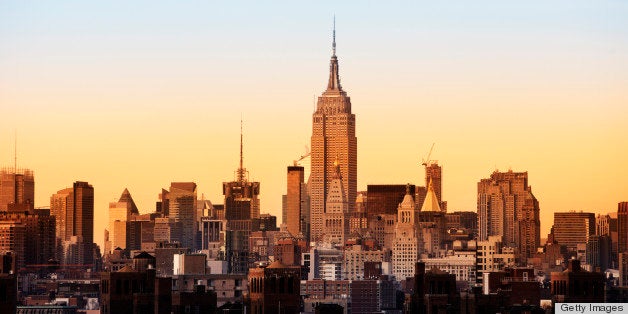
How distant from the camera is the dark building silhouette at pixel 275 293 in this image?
12794 centimetres

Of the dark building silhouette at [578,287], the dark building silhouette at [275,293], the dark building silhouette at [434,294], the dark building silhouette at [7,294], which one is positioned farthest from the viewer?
the dark building silhouette at [275,293]

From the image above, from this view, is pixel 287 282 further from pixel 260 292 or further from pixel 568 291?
pixel 568 291

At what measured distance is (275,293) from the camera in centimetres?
12838

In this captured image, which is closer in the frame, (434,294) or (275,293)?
(275,293)

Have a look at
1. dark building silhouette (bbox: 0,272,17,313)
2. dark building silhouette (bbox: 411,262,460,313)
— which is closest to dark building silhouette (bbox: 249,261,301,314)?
dark building silhouette (bbox: 411,262,460,313)

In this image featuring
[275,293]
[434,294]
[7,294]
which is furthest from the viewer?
[434,294]

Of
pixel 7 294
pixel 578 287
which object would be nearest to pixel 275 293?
pixel 7 294

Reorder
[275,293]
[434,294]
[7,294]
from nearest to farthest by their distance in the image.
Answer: [7,294], [275,293], [434,294]

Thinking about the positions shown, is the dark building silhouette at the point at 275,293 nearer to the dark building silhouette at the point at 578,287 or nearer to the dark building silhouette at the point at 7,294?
the dark building silhouette at the point at 578,287

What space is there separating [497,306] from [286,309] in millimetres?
10676

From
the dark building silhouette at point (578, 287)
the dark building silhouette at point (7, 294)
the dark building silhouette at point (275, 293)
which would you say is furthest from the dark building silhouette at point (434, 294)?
the dark building silhouette at point (7, 294)

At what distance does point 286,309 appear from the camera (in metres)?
128

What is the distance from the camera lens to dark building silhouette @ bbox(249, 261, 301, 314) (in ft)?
420

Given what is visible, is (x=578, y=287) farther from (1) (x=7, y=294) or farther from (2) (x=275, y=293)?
(1) (x=7, y=294)
